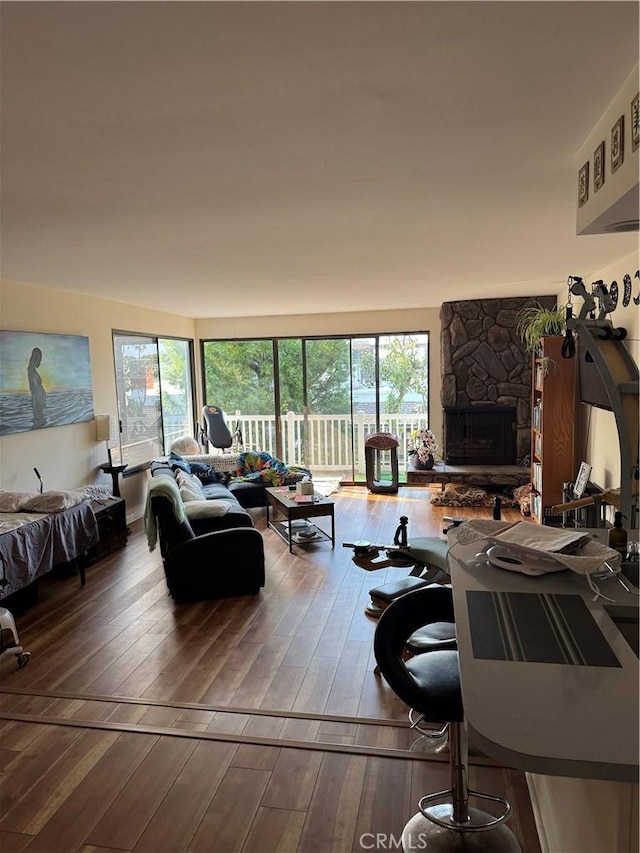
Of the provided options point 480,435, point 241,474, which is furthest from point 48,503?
point 480,435

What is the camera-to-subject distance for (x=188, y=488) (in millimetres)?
5375

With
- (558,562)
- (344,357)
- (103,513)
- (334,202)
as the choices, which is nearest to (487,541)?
(558,562)

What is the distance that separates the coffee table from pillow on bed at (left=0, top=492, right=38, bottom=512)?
2205 mm

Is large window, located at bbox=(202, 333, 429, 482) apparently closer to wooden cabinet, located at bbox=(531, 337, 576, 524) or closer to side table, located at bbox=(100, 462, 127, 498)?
wooden cabinet, located at bbox=(531, 337, 576, 524)

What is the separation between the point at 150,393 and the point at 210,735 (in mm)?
5169

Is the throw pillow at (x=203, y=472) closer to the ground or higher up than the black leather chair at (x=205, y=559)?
higher up

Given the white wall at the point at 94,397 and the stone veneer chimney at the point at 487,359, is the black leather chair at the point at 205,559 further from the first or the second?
the stone veneer chimney at the point at 487,359

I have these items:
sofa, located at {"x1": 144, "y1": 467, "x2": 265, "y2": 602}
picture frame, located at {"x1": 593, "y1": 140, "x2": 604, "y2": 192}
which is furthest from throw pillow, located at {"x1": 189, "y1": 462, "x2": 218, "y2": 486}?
picture frame, located at {"x1": 593, "y1": 140, "x2": 604, "y2": 192}

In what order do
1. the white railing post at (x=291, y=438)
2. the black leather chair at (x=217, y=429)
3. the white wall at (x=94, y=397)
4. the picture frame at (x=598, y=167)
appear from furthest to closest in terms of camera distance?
the white railing post at (x=291, y=438), the black leather chair at (x=217, y=429), the white wall at (x=94, y=397), the picture frame at (x=598, y=167)

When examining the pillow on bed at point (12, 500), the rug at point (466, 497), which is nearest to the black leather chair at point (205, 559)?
the pillow on bed at point (12, 500)

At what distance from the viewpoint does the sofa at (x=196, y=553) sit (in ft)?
13.6

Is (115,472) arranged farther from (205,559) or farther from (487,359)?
(487,359)

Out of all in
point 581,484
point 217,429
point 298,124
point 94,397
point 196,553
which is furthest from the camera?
point 217,429

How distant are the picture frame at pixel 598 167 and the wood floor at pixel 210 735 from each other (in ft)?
7.38
